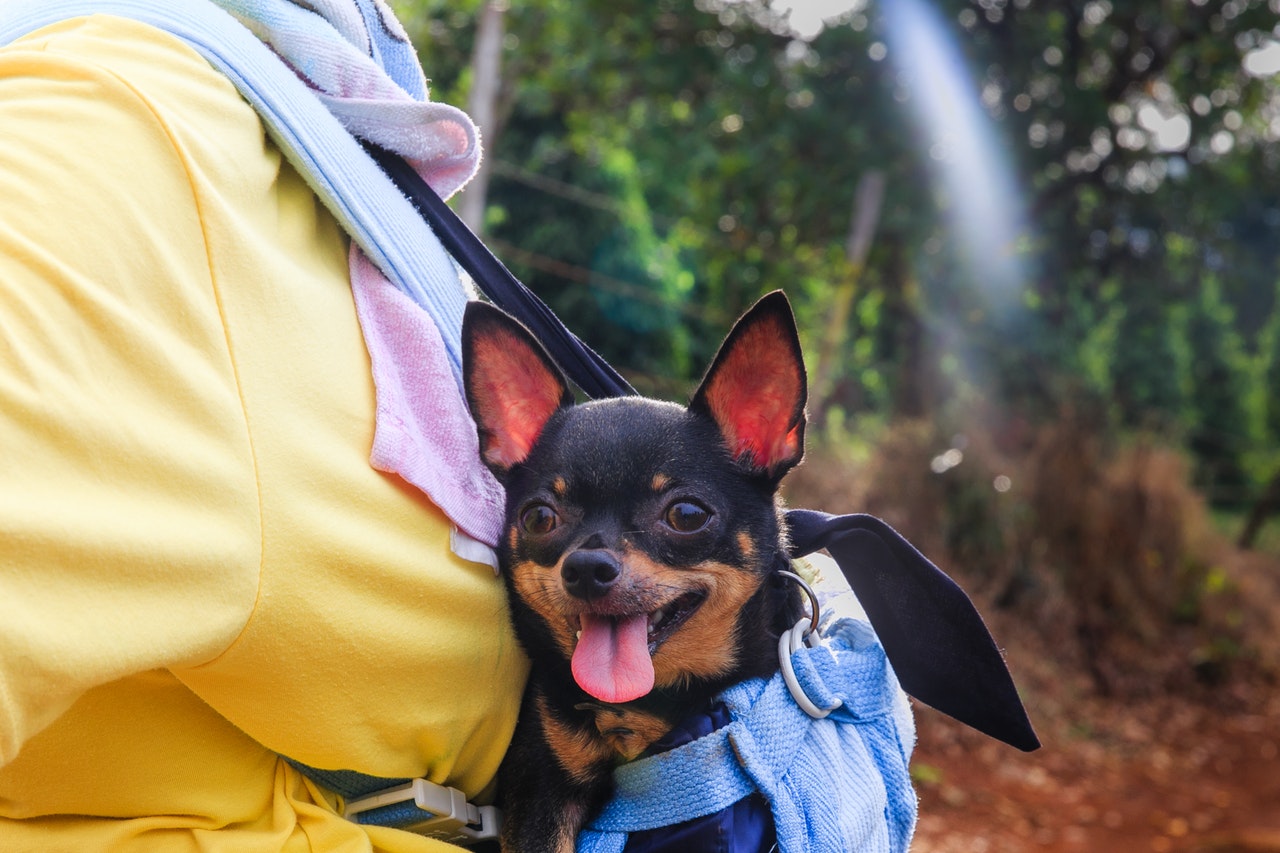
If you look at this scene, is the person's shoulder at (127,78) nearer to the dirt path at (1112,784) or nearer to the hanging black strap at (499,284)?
the hanging black strap at (499,284)

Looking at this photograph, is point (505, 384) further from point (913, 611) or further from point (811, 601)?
point (913, 611)

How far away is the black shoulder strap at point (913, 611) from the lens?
182 cm

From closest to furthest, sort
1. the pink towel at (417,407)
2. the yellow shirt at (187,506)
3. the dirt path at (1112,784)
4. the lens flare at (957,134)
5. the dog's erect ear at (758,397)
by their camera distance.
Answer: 1. the yellow shirt at (187,506)
2. the pink towel at (417,407)
3. the dog's erect ear at (758,397)
4. the dirt path at (1112,784)
5. the lens flare at (957,134)

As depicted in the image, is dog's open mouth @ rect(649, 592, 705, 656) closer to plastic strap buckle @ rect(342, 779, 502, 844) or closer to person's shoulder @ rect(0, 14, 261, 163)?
plastic strap buckle @ rect(342, 779, 502, 844)

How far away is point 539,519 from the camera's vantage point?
5.91 feet

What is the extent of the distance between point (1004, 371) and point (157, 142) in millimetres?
13196

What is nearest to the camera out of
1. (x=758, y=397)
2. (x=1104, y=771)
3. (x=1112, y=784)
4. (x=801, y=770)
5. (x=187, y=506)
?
(x=187, y=506)

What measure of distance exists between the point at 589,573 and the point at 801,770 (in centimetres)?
43

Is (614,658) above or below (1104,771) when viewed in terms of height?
above

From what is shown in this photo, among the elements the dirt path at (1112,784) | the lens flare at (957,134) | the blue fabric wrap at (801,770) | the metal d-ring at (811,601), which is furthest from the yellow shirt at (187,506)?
the lens flare at (957,134)

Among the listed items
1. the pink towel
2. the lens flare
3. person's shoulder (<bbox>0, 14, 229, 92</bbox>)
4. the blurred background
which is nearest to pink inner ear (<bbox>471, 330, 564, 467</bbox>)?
the pink towel

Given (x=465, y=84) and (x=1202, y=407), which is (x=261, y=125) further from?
(x=1202, y=407)

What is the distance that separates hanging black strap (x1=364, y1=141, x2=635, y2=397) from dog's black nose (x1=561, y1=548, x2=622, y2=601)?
1.23ft

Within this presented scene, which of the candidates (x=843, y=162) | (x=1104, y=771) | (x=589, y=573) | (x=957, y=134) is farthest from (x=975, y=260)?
(x=589, y=573)
